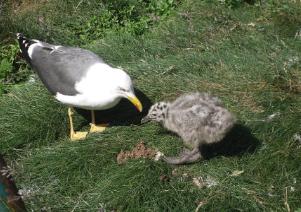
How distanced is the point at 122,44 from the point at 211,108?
2.57 meters

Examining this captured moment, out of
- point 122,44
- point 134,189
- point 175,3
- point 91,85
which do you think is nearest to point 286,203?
point 134,189

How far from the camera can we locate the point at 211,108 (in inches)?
169

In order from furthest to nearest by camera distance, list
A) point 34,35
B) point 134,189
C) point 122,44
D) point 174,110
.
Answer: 1. point 34,35
2. point 122,44
3. point 174,110
4. point 134,189

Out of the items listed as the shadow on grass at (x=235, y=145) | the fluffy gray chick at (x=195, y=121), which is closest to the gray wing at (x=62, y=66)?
the fluffy gray chick at (x=195, y=121)

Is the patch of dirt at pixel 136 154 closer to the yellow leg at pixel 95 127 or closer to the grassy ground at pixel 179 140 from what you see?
the grassy ground at pixel 179 140

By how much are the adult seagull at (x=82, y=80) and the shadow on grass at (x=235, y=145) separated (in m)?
0.70

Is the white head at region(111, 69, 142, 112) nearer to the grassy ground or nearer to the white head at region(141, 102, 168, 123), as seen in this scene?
the white head at region(141, 102, 168, 123)

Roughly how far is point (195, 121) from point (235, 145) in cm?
56

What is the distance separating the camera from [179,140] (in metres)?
4.76

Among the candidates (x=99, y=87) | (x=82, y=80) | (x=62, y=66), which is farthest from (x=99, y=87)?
(x=62, y=66)

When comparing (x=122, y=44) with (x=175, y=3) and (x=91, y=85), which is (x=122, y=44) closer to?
(x=175, y=3)

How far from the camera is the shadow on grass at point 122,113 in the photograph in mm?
5195

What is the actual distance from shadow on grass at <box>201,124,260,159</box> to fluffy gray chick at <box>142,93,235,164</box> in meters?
0.17

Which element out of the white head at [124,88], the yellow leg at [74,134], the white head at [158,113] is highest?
the white head at [124,88]
